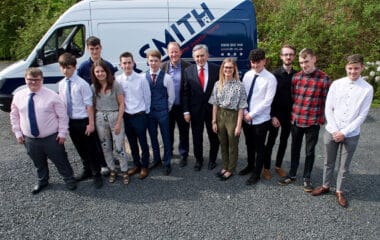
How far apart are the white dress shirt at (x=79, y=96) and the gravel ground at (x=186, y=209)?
1019 millimetres

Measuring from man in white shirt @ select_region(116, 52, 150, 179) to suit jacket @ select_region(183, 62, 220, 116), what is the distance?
1.81ft

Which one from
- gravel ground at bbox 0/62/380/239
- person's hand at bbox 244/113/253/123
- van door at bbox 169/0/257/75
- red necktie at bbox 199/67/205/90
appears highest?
van door at bbox 169/0/257/75

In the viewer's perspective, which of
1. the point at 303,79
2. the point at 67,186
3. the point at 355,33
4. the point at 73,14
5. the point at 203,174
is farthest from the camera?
the point at 355,33

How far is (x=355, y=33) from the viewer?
9.91m

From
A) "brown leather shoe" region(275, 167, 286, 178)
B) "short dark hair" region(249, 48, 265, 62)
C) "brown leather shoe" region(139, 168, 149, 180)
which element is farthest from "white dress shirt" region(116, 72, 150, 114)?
"brown leather shoe" region(275, 167, 286, 178)

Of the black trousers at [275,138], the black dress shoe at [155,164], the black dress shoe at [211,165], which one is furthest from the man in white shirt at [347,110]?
the black dress shoe at [155,164]

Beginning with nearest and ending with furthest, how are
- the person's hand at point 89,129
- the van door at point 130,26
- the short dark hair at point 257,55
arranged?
the short dark hair at point 257,55 < the person's hand at point 89,129 < the van door at point 130,26

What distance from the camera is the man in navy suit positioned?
13.6 ft

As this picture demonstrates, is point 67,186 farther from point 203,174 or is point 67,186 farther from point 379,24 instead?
point 379,24

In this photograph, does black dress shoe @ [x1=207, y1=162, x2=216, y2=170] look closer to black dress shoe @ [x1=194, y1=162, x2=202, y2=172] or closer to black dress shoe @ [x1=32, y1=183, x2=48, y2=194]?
black dress shoe @ [x1=194, y1=162, x2=202, y2=172]

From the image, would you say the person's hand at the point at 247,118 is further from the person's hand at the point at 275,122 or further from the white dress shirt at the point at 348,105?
the white dress shirt at the point at 348,105

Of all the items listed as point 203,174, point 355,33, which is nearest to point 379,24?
point 355,33

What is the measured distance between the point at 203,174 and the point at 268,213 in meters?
1.20

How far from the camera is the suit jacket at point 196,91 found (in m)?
4.21
